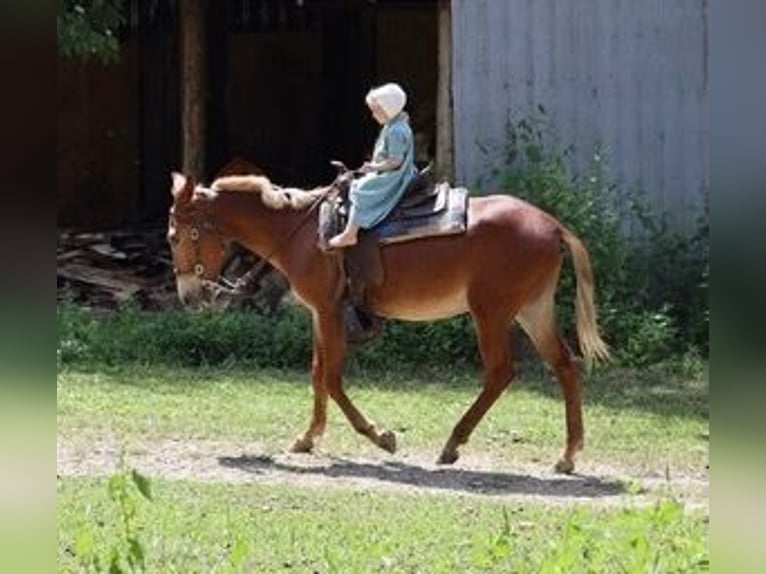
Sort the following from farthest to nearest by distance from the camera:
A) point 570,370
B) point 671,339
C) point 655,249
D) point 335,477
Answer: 1. point 655,249
2. point 671,339
3. point 570,370
4. point 335,477

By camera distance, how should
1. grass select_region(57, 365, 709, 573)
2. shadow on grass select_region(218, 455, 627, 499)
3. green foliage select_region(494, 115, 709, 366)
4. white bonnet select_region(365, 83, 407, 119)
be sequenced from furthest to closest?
green foliage select_region(494, 115, 709, 366) < white bonnet select_region(365, 83, 407, 119) < shadow on grass select_region(218, 455, 627, 499) < grass select_region(57, 365, 709, 573)

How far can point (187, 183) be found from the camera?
924 centimetres

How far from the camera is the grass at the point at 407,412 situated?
31.3 feet

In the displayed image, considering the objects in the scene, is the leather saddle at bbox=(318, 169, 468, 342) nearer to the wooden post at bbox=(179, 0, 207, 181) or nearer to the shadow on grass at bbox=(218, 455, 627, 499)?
the shadow on grass at bbox=(218, 455, 627, 499)

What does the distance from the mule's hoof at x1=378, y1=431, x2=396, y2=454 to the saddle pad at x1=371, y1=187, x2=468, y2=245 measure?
1.15 metres

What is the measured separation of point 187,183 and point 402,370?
13.3 ft

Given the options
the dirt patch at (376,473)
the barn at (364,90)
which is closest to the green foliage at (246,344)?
the barn at (364,90)

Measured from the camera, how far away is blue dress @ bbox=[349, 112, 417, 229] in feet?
29.3

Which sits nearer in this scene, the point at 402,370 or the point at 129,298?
the point at 402,370

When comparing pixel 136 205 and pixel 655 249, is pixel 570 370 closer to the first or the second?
pixel 655 249

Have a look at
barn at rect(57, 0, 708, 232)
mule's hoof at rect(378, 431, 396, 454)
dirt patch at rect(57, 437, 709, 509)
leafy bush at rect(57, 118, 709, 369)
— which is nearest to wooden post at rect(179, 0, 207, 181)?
barn at rect(57, 0, 708, 232)
